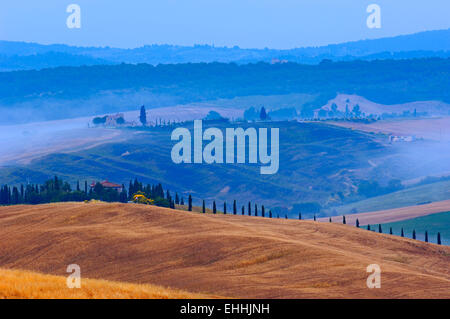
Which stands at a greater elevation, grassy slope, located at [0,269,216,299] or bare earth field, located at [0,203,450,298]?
grassy slope, located at [0,269,216,299]

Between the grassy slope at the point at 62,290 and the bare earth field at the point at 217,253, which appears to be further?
the bare earth field at the point at 217,253

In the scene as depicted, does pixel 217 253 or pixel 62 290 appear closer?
pixel 62 290

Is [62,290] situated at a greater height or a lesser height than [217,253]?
greater
